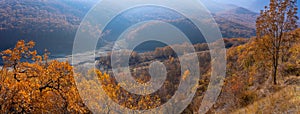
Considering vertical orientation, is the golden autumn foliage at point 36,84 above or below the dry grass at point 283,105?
above

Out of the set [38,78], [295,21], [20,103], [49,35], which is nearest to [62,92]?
[38,78]

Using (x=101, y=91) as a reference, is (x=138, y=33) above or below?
above

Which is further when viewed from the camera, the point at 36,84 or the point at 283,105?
the point at 283,105

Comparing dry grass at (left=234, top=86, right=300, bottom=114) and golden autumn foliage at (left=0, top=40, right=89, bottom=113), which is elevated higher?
golden autumn foliage at (left=0, top=40, right=89, bottom=113)

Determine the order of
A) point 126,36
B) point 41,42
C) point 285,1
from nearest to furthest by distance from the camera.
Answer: point 285,1 < point 41,42 < point 126,36

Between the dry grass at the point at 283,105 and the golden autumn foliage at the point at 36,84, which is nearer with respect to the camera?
the golden autumn foliage at the point at 36,84

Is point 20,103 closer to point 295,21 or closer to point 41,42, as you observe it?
point 295,21

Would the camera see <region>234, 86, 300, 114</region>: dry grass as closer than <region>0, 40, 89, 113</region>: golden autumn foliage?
No

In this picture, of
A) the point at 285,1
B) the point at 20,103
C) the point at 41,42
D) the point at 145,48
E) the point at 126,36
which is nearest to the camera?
the point at 20,103

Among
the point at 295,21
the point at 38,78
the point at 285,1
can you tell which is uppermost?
the point at 285,1

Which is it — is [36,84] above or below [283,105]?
above

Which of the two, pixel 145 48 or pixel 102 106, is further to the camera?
pixel 145 48
